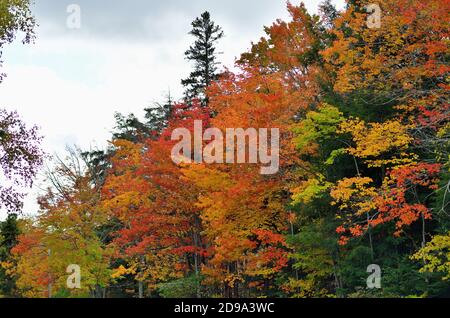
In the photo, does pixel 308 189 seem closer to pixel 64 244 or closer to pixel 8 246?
pixel 64 244

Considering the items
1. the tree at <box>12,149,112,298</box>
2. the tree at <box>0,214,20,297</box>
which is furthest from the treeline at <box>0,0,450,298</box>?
the tree at <box>0,214,20,297</box>

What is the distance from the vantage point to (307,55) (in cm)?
2388

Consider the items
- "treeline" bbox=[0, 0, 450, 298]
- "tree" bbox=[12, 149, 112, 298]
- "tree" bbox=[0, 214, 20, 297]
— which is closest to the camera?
"treeline" bbox=[0, 0, 450, 298]

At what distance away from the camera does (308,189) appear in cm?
1845

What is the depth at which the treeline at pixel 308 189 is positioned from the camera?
53.6 feet

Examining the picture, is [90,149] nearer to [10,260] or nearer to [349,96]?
[10,260]

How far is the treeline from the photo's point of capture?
16.3 metres

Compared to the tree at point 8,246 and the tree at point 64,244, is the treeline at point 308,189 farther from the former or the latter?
the tree at point 8,246

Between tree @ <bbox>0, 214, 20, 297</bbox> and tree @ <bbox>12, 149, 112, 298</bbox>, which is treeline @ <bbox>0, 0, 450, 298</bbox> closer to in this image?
tree @ <bbox>12, 149, 112, 298</bbox>

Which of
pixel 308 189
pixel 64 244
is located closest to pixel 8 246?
pixel 64 244

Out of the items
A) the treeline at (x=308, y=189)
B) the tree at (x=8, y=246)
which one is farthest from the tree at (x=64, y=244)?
the tree at (x=8, y=246)
